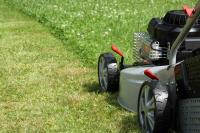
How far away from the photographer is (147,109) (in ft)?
16.0

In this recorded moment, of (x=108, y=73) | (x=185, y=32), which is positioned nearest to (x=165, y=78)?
(x=185, y=32)

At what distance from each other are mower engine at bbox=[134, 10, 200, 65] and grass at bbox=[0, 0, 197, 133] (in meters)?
0.76

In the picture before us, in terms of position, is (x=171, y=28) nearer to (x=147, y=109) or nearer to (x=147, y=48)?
(x=147, y=48)

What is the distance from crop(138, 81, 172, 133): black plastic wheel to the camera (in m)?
4.55

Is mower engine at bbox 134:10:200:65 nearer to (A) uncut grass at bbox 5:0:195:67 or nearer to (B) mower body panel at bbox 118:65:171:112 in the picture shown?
(B) mower body panel at bbox 118:65:171:112

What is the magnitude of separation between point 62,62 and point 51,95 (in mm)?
1999

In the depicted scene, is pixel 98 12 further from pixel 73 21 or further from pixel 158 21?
pixel 158 21

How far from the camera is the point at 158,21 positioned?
5.90 m

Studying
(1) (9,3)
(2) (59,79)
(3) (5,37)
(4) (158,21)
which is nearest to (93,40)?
(3) (5,37)

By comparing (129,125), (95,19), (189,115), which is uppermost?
(189,115)

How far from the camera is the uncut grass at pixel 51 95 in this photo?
5648mm

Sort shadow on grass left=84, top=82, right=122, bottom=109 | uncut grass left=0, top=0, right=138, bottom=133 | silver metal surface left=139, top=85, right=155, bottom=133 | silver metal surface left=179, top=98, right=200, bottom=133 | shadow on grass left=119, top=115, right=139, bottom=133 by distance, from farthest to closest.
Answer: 1. shadow on grass left=84, top=82, right=122, bottom=109
2. uncut grass left=0, top=0, right=138, bottom=133
3. shadow on grass left=119, top=115, right=139, bottom=133
4. silver metal surface left=139, top=85, right=155, bottom=133
5. silver metal surface left=179, top=98, right=200, bottom=133

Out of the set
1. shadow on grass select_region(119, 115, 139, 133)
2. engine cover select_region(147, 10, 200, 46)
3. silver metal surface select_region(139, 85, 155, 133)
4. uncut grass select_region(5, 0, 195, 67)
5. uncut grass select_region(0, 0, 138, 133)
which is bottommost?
uncut grass select_region(5, 0, 195, 67)

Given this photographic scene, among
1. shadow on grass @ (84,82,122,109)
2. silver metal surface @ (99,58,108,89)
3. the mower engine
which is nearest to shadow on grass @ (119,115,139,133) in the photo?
shadow on grass @ (84,82,122,109)
